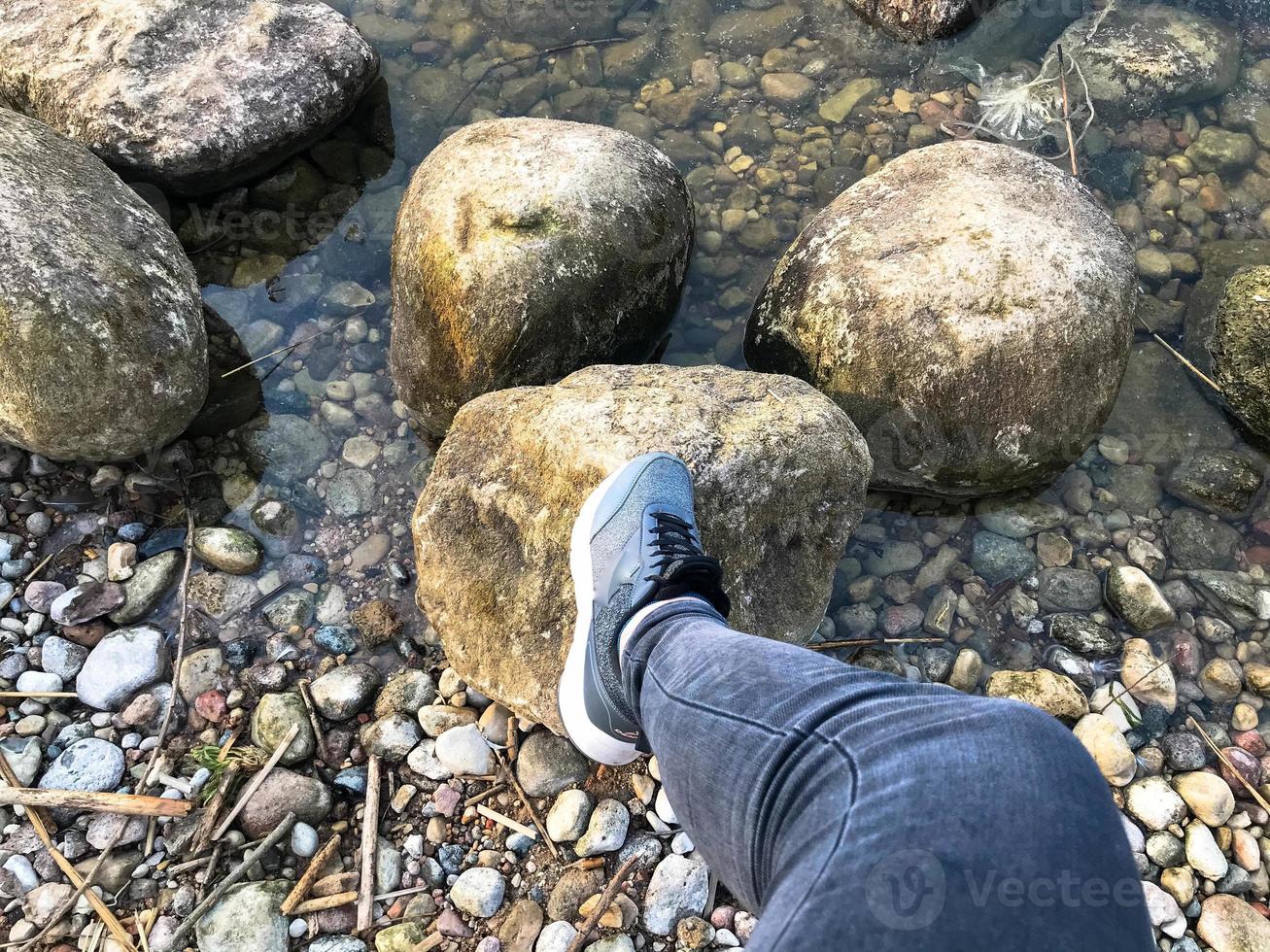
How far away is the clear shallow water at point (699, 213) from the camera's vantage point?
382 cm

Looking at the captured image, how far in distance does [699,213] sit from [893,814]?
3775mm

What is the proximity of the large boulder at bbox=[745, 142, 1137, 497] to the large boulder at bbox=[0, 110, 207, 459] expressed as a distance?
2678mm

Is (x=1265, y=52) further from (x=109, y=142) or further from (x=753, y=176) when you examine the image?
(x=109, y=142)

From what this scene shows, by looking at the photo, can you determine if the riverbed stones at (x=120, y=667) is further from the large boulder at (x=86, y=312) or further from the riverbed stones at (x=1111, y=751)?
the riverbed stones at (x=1111, y=751)

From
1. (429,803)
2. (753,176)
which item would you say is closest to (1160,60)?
(753,176)

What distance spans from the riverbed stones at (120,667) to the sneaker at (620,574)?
184cm

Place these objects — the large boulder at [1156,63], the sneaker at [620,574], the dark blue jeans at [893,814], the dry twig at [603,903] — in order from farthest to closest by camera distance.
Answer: the large boulder at [1156,63]
the dry twig at [603,903]
the sneaker at [620,574]
the dark blue jeans at [893,814]

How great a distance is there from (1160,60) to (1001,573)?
329 cm

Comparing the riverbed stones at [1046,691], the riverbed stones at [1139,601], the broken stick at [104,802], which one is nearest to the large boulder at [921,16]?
the riverbed stones at [1139,601]

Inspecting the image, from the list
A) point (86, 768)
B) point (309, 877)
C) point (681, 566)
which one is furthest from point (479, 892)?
point (86, 768)

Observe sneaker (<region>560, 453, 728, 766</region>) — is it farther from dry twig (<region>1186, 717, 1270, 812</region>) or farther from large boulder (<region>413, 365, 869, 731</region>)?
dry twig (<region>1186, 717, 1270, 812</region>)

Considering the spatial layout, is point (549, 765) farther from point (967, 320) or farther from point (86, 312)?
point (86, 312)

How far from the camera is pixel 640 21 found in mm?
5113

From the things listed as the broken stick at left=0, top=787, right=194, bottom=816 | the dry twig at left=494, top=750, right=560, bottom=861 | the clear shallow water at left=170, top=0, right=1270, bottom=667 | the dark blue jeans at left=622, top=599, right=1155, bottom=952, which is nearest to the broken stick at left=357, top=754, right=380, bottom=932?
the dry twig at left=494, top=750, right=560, bottom=861
